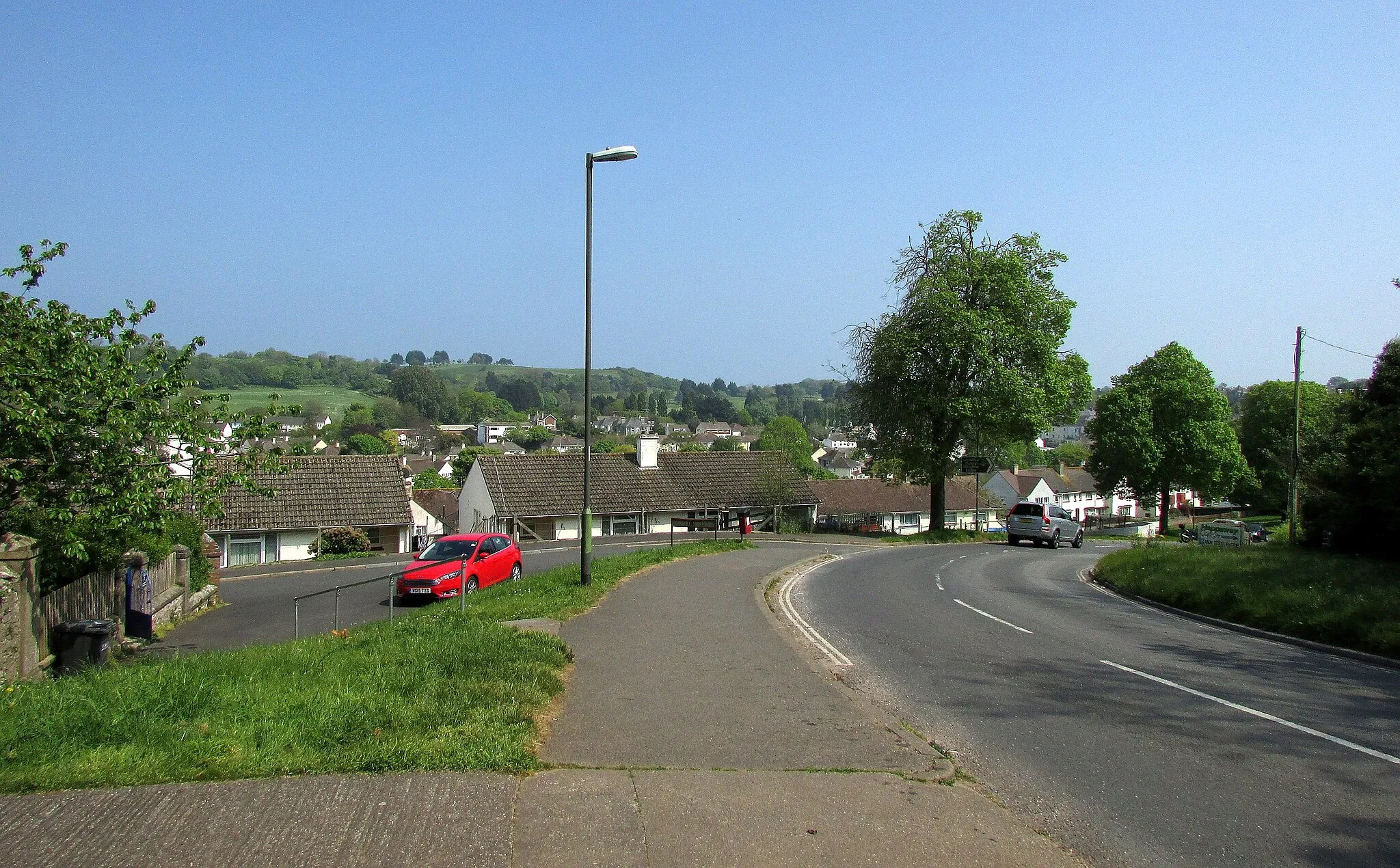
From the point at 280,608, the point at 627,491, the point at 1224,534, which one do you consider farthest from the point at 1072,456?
the point at 280,608

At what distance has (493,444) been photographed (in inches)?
6083

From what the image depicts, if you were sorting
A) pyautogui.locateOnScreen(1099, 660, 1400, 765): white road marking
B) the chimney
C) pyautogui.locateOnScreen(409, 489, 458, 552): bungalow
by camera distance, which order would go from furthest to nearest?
pyautogui.locateOnScreen(409, 489, 458, 552): bungalow < the chimney < pyautogui.locateOnScreen(1099, 660, 1400, 765): white road marking

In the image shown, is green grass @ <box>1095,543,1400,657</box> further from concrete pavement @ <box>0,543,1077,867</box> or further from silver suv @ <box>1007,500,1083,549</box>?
silver suv @ <box>1007,500,1083,549</box>

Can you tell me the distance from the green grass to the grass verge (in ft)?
38.4

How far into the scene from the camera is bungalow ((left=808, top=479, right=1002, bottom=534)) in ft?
224

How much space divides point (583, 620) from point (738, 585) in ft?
21.5

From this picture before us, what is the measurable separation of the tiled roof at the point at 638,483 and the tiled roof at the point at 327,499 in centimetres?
528

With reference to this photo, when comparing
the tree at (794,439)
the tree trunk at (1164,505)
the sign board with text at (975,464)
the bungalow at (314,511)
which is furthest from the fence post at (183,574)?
the tree at (794,439)

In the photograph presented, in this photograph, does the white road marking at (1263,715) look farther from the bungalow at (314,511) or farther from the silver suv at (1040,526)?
the bungalow at (314,511)

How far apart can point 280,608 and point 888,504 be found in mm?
54732

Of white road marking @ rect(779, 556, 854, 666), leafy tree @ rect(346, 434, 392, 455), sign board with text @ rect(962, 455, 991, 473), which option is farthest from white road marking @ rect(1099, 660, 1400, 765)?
leafy tree @ rect(346, 434, 392, 455)

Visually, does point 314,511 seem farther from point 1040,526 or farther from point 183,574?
point 1040,526

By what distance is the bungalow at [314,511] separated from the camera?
37031 mm

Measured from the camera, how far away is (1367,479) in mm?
20203
